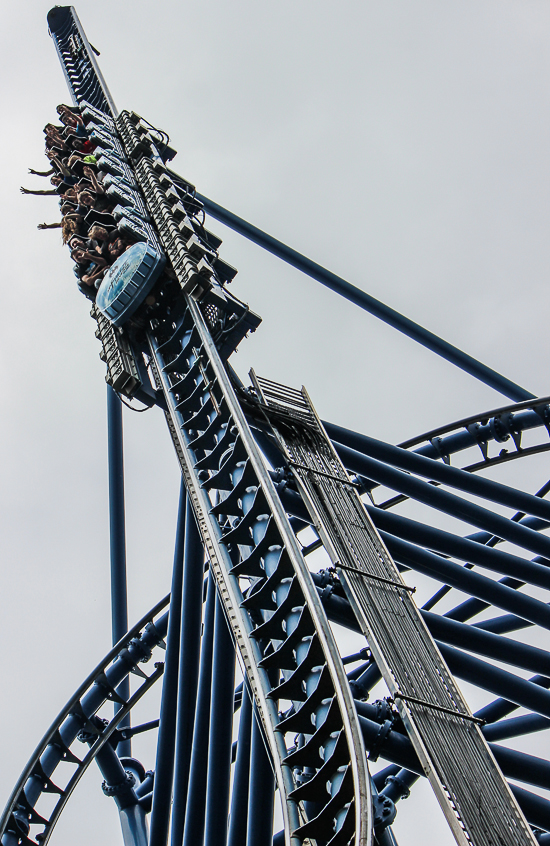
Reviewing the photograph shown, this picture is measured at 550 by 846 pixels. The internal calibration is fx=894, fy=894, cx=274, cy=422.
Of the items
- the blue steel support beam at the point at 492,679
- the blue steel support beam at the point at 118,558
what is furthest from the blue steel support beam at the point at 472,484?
the blue steel support beam at the point at 118,558

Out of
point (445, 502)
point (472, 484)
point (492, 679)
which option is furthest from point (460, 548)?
point (472, 484)

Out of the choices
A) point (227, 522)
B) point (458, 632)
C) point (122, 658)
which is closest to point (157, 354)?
point (227, 522)

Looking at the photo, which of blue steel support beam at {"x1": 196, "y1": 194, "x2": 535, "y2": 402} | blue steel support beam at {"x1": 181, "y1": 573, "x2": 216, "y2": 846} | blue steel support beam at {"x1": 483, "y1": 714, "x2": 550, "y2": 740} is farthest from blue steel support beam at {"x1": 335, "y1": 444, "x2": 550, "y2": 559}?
blue steel support beam at {"x1": 196, "y1": 194, "x2": 535, "y2": 402}

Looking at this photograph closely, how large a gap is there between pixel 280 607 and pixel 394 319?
6274 millimetres

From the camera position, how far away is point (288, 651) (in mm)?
5598

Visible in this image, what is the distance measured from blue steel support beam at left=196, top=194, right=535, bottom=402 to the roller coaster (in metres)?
0.03

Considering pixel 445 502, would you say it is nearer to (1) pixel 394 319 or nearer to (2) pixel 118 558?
(1) pixel 394 319

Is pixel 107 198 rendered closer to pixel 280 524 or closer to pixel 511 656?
pixel 280 524

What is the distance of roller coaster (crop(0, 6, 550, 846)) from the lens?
4.99 m

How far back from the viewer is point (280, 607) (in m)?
5.78

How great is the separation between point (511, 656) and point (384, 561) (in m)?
1.23

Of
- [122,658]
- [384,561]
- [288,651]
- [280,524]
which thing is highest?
[122,658]

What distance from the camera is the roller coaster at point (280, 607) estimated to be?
4.99m

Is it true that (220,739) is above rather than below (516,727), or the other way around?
above
